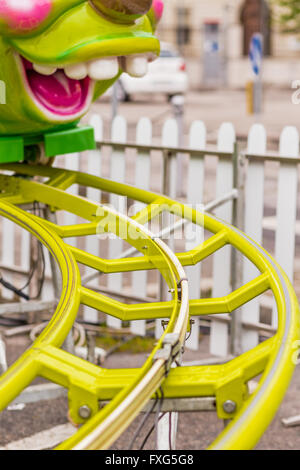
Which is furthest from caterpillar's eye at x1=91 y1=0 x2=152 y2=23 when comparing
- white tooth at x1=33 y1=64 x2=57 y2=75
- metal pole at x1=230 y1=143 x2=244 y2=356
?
metal pole at x1=230 y1=143 x2=244 y2=356

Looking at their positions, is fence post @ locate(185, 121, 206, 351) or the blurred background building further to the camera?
the blurred background building

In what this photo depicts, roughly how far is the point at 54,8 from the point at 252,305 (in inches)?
86.7

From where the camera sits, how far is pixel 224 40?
119ft

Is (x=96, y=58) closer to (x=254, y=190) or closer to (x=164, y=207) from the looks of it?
(x=164, y=207)

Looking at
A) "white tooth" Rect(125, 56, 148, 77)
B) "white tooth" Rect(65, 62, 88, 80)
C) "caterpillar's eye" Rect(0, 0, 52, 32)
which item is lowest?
"white tooth" Rect(65, 62, 88, 80)

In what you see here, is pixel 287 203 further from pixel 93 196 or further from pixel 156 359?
pixel 156 359

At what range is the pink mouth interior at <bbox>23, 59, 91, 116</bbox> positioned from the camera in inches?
111

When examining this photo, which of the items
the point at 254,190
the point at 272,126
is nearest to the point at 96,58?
the point at 254,190

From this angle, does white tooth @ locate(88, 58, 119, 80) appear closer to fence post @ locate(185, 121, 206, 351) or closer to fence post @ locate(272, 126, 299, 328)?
fence post @ locate(272, 126, 299, 328)

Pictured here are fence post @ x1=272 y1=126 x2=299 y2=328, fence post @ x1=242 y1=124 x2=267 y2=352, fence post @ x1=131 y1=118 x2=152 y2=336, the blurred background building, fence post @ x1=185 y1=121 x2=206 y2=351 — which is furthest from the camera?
the blurred background building

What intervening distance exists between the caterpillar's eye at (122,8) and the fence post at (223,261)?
1.80 meters

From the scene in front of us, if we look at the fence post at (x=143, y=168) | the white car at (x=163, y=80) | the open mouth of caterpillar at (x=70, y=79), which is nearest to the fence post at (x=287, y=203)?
the fence post at (x=143, y=168)

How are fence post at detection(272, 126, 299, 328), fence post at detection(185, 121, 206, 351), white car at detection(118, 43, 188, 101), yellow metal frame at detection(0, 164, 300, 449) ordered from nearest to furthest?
yellow metal frame at detection(0, 164, 300, 449), fence post at detection(272, 126, 299, 328), fence post at detection(185, 121, 206, 351), white car at detection(118, 43, 188, 101)

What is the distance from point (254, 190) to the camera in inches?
169
